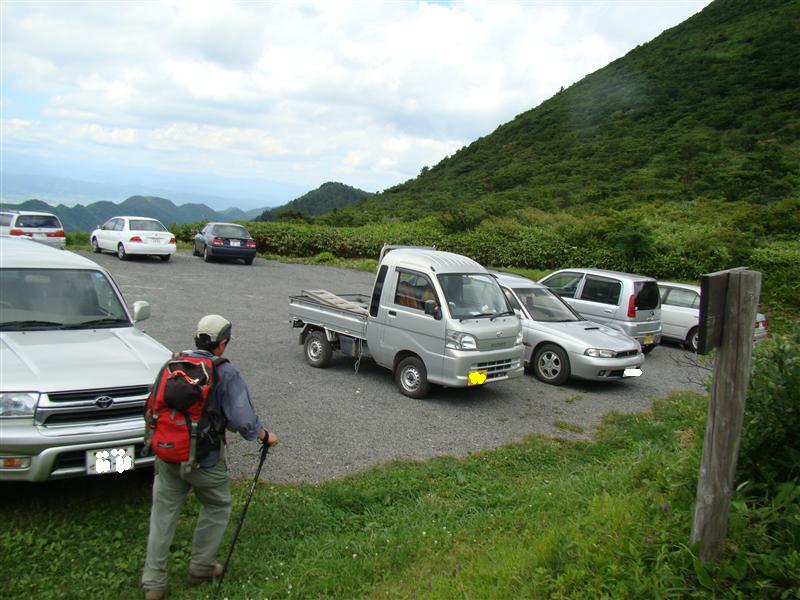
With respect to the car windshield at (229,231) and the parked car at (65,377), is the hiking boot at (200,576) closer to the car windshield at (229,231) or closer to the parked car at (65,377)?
the parked car at (65,377)

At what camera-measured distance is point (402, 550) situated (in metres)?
4.21

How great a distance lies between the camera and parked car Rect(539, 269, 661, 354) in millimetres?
11586

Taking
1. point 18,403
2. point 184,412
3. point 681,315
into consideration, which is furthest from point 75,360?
point 681,315

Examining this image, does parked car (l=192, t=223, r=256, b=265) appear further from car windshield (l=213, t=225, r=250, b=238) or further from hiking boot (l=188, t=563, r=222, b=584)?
hiking boot (l=188, t=563, r=222, b=584)

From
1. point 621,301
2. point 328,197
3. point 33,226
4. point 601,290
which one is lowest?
point 621,301

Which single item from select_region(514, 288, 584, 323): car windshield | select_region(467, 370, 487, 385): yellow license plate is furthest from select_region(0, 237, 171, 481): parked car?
select_region(514, 288, 584, 323): car windshield

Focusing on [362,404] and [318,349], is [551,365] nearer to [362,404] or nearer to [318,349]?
[362,404]

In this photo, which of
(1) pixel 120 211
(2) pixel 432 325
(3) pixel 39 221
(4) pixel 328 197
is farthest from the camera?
(1) pixel 120 211

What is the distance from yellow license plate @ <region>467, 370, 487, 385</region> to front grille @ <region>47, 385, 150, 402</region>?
435 centimetres

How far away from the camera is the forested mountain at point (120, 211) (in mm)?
35438

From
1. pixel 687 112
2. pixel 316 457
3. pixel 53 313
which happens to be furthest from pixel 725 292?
pixel 687 112

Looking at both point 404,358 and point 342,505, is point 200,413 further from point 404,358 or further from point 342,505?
point 404,358

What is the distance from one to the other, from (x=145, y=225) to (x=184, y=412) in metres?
20.3

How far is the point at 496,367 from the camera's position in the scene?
8.32 metres
